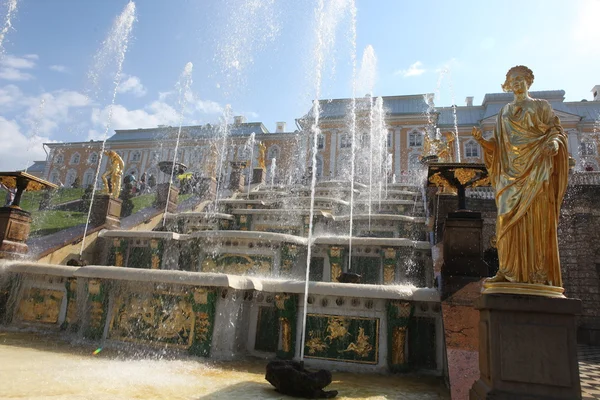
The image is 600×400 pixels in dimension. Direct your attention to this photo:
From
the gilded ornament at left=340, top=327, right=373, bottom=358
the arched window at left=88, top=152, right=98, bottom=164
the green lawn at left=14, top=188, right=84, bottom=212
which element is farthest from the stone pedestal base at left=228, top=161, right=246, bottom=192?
the arched window at left=88, top=152, right=98, bottom=164

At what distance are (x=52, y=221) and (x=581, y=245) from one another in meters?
17.5

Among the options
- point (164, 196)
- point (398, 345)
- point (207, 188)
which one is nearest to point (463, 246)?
point (398, 345)

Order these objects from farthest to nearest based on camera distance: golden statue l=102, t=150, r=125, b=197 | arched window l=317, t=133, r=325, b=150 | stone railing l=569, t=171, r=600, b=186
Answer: arched window l=317, t=133, r=325, b=150 → stone railing l=569, t=171, r=600, b=186 → golden statue l=102, t=150, r=125, b=197

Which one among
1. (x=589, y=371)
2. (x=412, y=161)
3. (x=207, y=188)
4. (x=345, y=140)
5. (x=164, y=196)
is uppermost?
(x=345, y=140)

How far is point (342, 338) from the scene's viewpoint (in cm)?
607

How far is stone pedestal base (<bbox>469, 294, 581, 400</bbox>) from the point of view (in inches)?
130

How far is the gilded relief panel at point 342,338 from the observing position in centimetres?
595

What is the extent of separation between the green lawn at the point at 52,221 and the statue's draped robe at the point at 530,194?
13218mm

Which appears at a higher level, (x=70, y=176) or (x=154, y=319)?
(x=70, y=176)

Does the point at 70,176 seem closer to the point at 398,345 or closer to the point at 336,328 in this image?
the point at 336,328

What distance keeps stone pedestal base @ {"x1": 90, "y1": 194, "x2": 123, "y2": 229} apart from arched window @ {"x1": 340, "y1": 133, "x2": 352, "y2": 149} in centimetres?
3612

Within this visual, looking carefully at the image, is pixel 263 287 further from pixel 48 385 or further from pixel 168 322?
pixel 48 385

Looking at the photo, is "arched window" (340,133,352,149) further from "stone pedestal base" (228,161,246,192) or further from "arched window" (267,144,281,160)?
"stone pedestal base" (228,161,246,192)

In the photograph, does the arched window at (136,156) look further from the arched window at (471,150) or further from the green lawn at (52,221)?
the arched window at (471,150)
